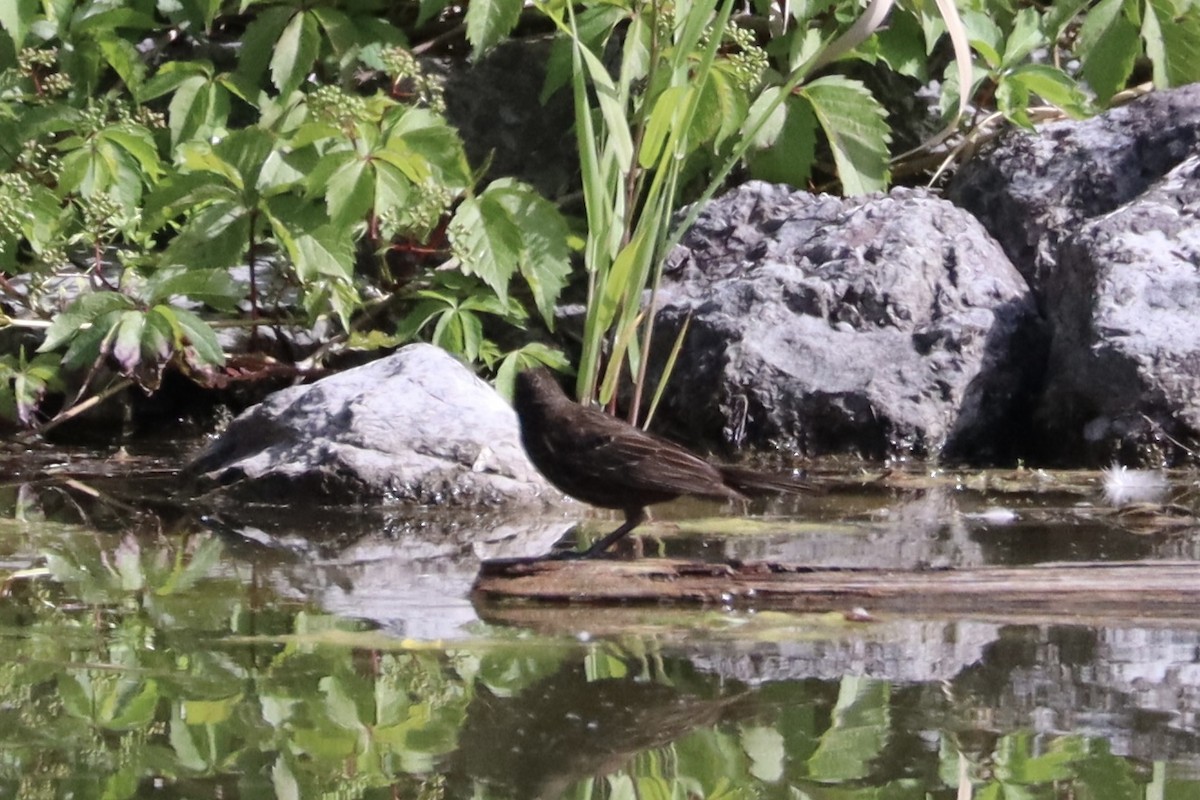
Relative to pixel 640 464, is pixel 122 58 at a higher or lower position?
higher

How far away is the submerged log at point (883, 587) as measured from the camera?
3.19 m

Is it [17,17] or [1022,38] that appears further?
[1022,38]

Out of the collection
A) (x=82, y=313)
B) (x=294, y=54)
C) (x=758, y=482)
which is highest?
(x=294, y=54)

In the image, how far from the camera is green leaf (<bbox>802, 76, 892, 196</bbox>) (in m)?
6.29

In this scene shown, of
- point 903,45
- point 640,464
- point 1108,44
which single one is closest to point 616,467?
point 640,464

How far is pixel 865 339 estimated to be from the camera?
593 centimetres

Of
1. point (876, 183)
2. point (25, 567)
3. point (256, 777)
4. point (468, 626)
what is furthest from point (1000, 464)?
point (256, 777)

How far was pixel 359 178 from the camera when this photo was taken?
200 inches

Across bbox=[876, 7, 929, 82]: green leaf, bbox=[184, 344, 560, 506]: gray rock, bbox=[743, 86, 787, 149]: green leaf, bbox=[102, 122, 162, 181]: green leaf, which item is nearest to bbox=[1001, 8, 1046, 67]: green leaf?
bbox=[876, 7, 929, 82]: green leaf

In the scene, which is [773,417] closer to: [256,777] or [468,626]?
[468,626]

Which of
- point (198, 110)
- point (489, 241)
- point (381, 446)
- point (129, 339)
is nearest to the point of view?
point (381, 446)

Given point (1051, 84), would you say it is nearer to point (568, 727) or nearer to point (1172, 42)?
point (1172, 42)

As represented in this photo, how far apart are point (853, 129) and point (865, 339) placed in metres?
0.96

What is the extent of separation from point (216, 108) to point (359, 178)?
1.35 meters
